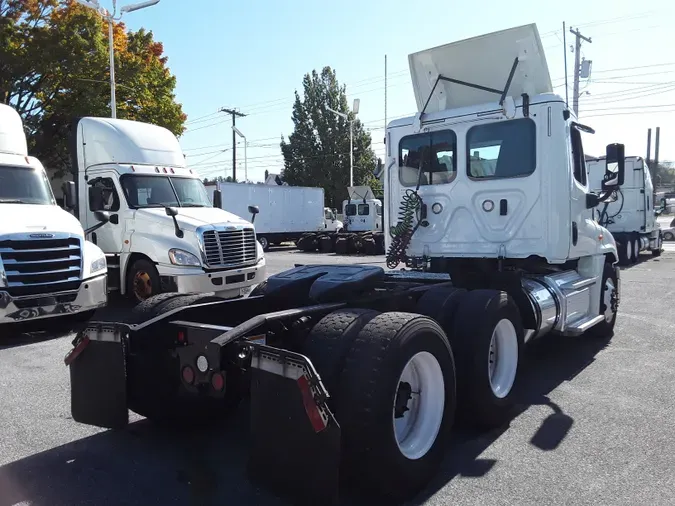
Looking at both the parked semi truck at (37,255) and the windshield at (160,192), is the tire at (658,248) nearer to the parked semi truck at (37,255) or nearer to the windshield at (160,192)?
the windshield at (160,192)

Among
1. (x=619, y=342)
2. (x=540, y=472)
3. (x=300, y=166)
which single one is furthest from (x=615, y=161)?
(x=300, y=166)

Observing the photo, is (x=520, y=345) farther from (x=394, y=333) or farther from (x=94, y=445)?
(x=94, y=445)

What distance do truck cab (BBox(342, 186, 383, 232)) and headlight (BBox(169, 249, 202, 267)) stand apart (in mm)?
24130

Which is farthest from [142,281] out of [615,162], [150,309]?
[615,162]

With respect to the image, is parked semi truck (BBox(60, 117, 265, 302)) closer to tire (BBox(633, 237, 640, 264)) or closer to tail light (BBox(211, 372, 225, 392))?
tail light (BBox(211, 372, 225, 392))

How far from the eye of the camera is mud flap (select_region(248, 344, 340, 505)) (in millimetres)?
2902

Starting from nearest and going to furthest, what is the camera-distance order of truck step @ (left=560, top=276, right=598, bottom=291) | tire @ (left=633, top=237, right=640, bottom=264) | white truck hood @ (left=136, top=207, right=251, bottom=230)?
1. truck step @ (left=560, top=276, right=598, bottom=291)
2. white truck hood @ (left=136, top=207, right=251, bottom=230)
3. tire @ (left=633, top=237, right=640, bottom=264)

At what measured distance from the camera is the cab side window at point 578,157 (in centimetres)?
632

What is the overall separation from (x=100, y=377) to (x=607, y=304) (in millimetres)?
6271

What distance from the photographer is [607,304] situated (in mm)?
7480

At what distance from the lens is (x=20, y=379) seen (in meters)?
5.89

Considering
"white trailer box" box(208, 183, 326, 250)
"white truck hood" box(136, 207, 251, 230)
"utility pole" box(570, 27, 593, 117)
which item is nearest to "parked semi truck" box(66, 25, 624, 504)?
"white truck hood" box(136, 207, 251, 230)

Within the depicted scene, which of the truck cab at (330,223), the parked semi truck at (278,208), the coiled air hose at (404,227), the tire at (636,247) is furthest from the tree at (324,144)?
the coiled air hose at (404,227)

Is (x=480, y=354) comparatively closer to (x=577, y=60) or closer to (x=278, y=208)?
(x=278, y=208)
